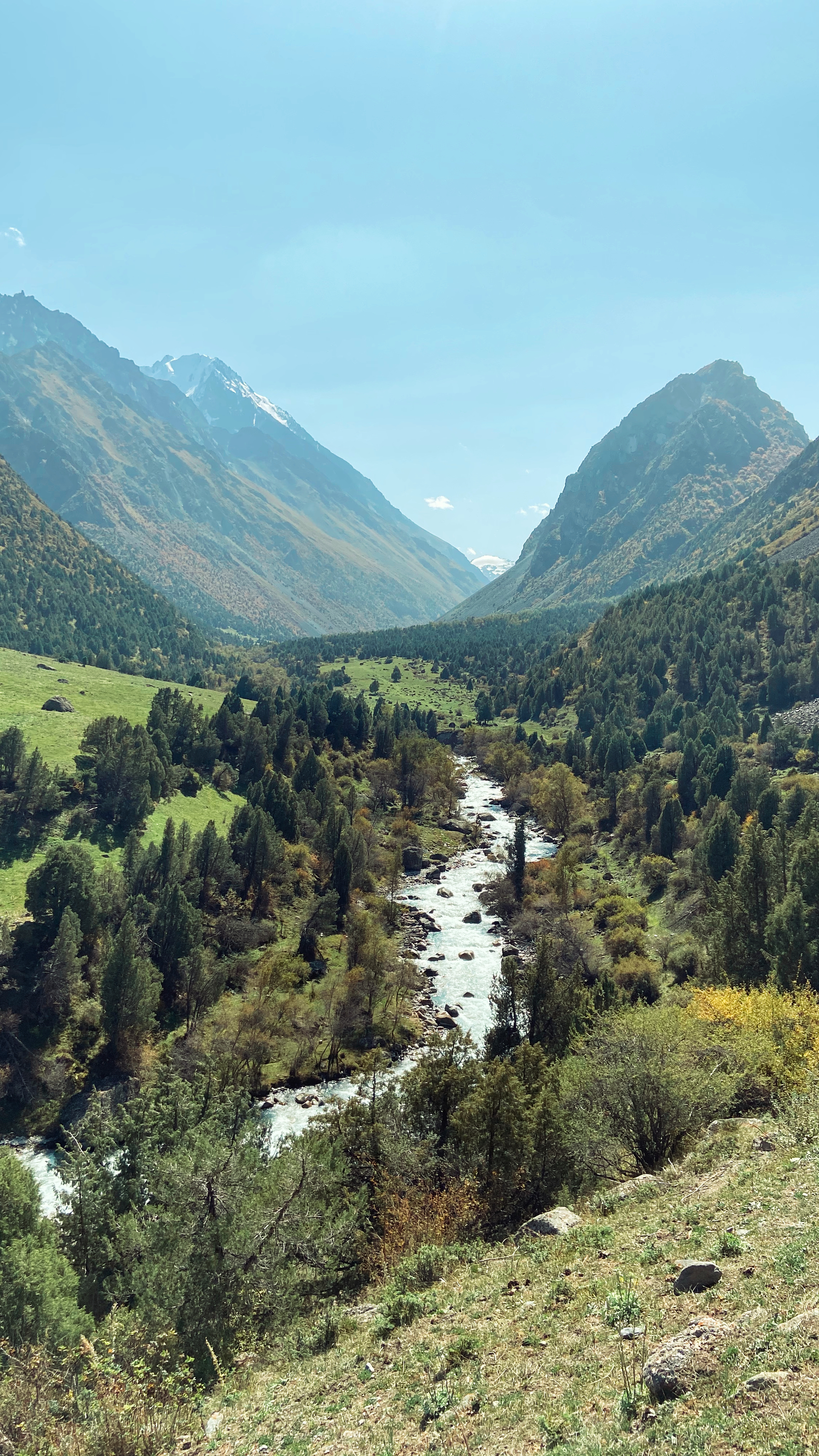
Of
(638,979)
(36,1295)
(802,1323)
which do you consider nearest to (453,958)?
(638,979)

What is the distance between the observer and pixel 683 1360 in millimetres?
13953

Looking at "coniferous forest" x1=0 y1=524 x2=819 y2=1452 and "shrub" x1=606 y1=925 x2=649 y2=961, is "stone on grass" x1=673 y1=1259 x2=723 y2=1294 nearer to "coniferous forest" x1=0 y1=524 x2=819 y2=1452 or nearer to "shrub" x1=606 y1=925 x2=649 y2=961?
"coniferous forest" x1=0 y1=524 x2=819 y2=1452

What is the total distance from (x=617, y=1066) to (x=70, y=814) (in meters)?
95.1

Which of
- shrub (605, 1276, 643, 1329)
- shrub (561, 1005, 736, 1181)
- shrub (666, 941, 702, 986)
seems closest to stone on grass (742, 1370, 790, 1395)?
shrub (605, 1276, 643, 1329)

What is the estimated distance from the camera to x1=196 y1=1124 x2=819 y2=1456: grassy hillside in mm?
13023

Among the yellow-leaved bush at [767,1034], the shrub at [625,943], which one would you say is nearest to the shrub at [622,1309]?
the yellow-leaved bush at [767,1034]

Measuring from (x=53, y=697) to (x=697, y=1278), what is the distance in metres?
158

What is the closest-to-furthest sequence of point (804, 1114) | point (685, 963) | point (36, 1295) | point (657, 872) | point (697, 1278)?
point (697, 1278), point (804, 1114), point (36, 1295), point (685, 963), point (657, 872)

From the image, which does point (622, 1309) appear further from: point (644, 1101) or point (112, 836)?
point (112, 836)

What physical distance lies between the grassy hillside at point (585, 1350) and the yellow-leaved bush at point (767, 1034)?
1261 centimetres

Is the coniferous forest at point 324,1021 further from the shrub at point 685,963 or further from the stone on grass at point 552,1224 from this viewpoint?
the stone on grass at point 552,1224

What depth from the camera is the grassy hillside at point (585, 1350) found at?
13.0 metres

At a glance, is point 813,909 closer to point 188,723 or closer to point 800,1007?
point 800,1007

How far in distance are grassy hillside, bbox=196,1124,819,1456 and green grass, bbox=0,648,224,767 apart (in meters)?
112
